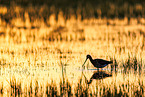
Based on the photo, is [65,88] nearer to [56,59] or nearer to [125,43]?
[56,59]

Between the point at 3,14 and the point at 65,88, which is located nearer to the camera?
the point at 65,88

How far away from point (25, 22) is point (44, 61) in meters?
7.07

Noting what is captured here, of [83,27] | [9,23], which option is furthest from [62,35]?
[9,23]

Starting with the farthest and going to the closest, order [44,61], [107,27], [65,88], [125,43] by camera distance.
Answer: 1. [107,27]
2. [125,43]
3. [44,61]
4. [65,88]

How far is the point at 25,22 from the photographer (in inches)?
856

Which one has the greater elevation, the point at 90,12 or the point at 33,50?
the point at 90,12

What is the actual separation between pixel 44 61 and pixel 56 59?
19.9 inches

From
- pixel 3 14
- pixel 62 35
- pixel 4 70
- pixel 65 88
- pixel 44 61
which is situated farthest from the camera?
pixel 3 14

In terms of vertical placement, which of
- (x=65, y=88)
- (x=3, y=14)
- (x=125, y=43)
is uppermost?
(x=3, y=14)

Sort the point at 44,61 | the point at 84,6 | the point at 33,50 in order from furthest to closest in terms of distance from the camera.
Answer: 1. the point at 84,6
2. the point at 33,50
3. the point at 44,61

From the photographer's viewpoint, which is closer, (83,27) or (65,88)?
(65,88)

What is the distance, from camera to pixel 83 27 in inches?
821

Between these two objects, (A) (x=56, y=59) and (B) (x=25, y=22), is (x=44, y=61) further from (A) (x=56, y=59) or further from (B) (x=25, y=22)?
A: (B) (x=25, y=22)

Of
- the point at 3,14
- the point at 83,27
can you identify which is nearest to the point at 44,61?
the point at 83,27
